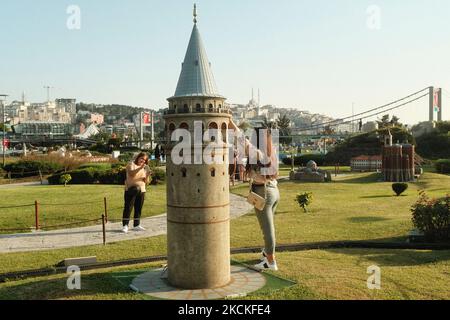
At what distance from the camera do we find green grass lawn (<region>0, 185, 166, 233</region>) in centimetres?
1689

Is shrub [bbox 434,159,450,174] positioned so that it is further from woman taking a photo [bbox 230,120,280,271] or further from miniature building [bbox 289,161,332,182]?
woman taking a photo [bbox 230,120,280,271]

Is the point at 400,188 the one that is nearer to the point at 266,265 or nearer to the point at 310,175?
the point at 310,175

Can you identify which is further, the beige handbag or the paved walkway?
the paved walkway

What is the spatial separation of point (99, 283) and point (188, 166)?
2.64 metres

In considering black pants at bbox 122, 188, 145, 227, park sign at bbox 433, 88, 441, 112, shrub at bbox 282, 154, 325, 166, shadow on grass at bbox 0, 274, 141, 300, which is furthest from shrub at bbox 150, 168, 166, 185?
park sign at bbox 433, 88, 441, 112

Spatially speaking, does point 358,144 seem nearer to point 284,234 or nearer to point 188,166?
point 284,234

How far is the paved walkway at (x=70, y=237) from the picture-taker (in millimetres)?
13000

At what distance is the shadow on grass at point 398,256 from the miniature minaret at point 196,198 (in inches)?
152

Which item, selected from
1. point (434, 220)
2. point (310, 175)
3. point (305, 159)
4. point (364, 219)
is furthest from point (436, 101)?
point (434, 220)

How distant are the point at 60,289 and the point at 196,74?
4.23 meters

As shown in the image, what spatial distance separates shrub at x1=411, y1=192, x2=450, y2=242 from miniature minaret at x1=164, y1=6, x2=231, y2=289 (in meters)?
A: 7.04

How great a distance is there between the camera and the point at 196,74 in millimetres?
8164

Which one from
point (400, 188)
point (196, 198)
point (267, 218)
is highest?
point (196, 198)

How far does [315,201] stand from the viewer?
74.0ft
